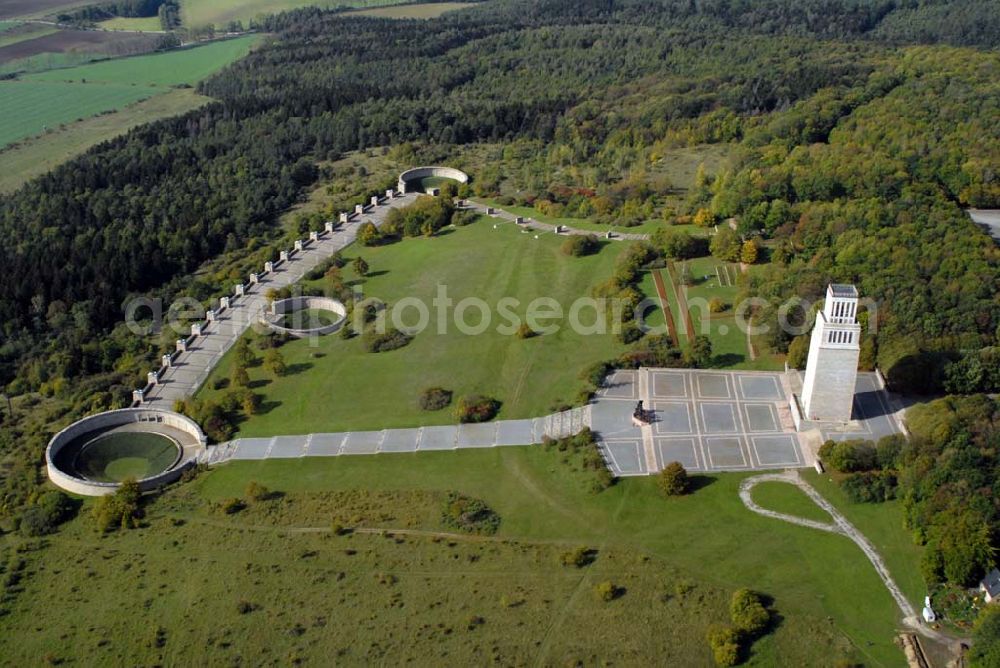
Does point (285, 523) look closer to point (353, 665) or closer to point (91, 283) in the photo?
point (353, 665)

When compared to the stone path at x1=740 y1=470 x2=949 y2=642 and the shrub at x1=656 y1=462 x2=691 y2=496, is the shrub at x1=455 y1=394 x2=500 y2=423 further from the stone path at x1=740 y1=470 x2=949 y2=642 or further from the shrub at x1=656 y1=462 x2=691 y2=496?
the stone path at x1=740 y1=470 x2=949 y2=642

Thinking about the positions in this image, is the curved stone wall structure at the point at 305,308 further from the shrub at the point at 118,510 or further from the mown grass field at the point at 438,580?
the shrub at the point at 118,510

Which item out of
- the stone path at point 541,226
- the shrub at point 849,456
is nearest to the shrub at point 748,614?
the shrub at point 849,456

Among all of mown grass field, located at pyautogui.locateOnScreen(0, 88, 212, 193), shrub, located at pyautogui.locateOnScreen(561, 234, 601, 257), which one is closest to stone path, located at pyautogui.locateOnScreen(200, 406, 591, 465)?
shrub, located at pyautogui.locateOnScreen(561, 234, 601, 257)

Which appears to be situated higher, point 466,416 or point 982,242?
point 982,242

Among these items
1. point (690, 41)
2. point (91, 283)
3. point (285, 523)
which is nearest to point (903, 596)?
point (285, 523)

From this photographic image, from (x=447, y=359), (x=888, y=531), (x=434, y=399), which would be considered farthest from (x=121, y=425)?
(x=888, y=531)
